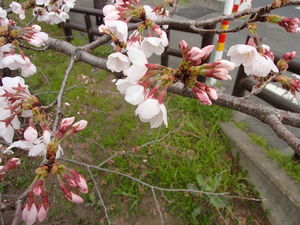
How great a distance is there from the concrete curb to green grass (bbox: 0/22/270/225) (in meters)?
0.12

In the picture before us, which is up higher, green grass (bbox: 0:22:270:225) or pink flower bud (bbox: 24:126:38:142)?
pink flower bud (bbox: 24:126:38:142)

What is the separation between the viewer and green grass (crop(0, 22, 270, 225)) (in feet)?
7.94

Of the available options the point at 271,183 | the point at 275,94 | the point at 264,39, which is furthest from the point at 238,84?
the point at 264,39

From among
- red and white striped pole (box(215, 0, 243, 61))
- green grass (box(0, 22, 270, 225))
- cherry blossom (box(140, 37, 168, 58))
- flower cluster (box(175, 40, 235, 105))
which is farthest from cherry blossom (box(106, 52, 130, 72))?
red and white striped pole (box(215, 0, 243, 61))

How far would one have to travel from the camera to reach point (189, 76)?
0.79 metres

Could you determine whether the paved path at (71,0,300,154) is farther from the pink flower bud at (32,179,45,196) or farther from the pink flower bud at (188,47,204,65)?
the pink flower bud at (32,179,45,196)

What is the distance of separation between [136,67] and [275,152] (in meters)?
2.43

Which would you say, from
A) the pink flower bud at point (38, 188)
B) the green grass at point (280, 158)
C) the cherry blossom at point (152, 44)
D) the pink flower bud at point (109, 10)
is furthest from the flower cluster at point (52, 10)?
the green grass at point (280, 158)

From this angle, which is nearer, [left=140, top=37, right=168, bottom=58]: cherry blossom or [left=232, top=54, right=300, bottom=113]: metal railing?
[left=140, top=37, right=168, bottom=58]: cherry blossom

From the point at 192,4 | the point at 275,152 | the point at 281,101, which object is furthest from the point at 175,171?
the point at 192,4

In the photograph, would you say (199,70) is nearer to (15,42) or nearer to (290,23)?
(290,23)

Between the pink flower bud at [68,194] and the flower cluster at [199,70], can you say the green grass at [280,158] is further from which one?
the pink flower bud at [68,194]

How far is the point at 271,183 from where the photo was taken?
7.75 ft

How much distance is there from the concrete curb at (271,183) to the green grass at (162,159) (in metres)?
0.12
